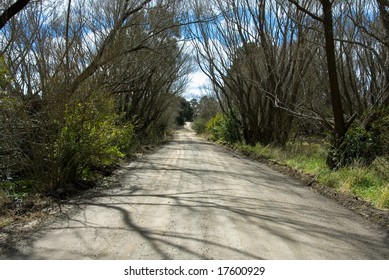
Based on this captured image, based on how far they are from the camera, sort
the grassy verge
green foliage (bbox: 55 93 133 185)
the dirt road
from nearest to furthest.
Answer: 1. the dirt road
2. the grassy verge
3. green foliage (bbox: 55 93 133 185)

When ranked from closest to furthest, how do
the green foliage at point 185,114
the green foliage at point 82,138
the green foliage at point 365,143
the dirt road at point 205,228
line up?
the dirt road at point 205,228, the green foliage at point 82,138, the green foliage at point 365,143, the green foliage at point 185,114

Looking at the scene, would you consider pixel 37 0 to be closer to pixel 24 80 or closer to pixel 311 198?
pixel 24 80

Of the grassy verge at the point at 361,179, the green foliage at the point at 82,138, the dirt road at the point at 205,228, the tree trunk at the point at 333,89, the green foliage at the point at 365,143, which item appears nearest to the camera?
the dirt road at the point at 205,228

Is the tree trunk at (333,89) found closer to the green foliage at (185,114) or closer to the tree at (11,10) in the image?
the tree at (11,10)

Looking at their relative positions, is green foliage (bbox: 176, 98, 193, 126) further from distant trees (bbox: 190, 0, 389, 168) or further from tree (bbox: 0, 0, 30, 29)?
tree (bbox: 0, 0, 30, 29)

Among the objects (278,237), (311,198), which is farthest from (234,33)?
(278,237)

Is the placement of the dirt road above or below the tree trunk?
below

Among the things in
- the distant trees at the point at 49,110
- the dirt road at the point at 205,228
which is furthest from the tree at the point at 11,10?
the dirt road at the point at 205,228

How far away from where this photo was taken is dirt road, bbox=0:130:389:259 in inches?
173

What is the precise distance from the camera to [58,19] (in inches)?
463

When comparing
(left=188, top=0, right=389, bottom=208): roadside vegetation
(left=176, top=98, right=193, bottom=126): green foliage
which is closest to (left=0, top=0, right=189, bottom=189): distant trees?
(left=188, top=0, right=389, bottom=208): roadside vegetation

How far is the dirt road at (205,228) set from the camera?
4.39 m

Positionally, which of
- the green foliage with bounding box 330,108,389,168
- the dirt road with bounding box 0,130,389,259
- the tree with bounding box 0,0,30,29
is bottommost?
the dirt road with bounding box 0,130,389,259

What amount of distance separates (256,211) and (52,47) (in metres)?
7.43
